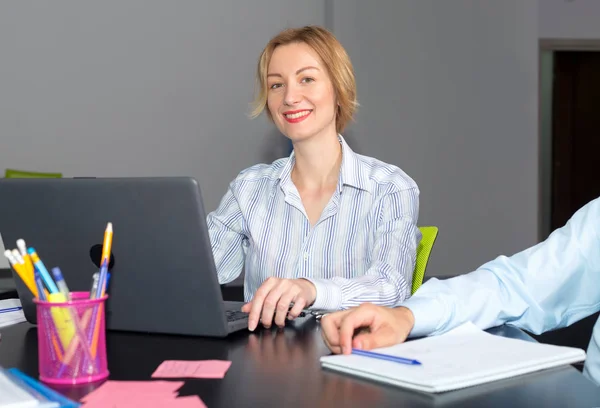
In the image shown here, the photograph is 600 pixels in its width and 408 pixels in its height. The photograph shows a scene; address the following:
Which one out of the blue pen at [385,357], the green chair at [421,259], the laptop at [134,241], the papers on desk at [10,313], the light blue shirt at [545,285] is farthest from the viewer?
the green chair at [421,259]

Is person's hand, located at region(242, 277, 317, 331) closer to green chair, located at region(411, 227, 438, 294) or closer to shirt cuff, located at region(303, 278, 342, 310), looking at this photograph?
shirt cuff, located at region(303, 278, 342, 310)

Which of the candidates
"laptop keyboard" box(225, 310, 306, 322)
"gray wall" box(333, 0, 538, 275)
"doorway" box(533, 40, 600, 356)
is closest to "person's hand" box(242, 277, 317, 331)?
"laptop keyboard" box(225, 310, 306, 322)

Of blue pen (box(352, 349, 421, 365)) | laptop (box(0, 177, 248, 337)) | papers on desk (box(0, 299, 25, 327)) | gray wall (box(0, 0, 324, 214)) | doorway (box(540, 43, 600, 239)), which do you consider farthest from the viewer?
doorway (box(540, 43, 600, 239))

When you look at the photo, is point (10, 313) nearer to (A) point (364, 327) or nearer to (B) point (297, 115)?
(A) point (364, 327)

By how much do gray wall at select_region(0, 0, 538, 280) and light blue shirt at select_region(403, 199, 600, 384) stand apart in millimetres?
3174

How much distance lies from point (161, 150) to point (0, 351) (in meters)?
3.18

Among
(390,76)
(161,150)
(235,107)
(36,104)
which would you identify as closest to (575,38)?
(390,76)

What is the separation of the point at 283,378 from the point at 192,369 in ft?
0.43

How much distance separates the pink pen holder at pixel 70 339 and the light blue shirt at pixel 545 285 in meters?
0.55

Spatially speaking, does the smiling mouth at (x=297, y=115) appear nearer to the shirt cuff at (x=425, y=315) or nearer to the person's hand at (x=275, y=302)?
the person's hand at (x=275, y=302)

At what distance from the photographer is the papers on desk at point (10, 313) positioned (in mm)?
1455

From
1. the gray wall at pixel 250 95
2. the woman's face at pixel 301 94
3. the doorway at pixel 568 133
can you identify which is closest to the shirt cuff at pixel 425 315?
the woman's face at pixel 301 94

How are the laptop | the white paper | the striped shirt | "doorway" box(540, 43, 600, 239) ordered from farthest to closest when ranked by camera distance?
"doorway" box(540, 43, 600, 239)
the striped shirt
the laptop
the white paper

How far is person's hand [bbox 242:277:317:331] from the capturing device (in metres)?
1.31
